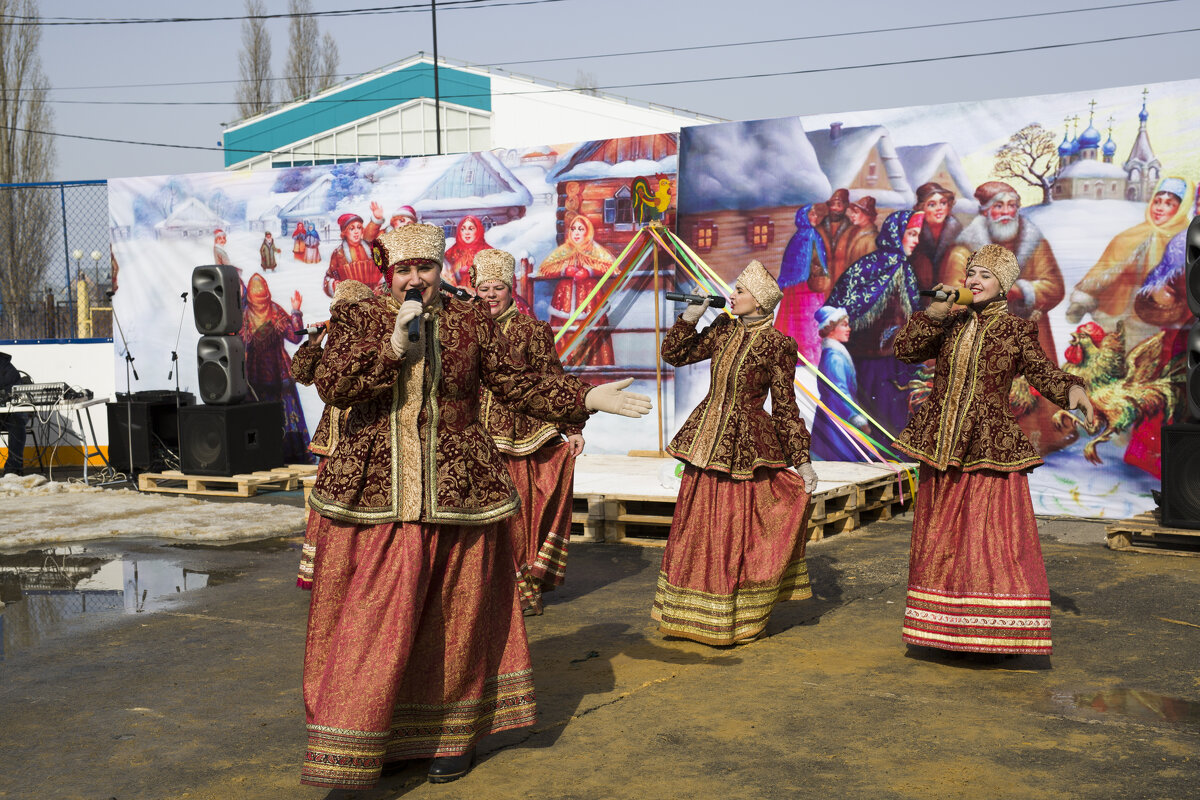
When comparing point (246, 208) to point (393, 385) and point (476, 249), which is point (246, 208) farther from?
point (393, 385)

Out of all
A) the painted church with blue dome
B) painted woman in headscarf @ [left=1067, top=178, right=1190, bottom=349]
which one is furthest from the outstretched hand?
the painted church with blue dome

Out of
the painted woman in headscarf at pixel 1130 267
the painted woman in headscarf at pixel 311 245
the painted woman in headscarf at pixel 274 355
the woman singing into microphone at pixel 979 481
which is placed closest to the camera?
the woman singing into microphone at pixel 979 481

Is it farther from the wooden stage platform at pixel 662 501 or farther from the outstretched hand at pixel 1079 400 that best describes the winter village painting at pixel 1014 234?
the outstretched hand at pixel 1079 400

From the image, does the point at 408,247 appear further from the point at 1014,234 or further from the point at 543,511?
the point at 1014,234

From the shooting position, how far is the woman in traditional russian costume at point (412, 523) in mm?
3213

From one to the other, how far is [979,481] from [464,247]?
273 inches

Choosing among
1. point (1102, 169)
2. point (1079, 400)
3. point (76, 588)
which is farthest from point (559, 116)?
point (1079, 400)

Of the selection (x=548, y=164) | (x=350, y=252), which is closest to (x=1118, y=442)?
(x=548, y=164)

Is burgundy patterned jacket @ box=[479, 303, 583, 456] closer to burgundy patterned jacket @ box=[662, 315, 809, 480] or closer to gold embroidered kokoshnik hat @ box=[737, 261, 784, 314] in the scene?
burgundy patterned jacket @ box=[662, 315, 809, 480]

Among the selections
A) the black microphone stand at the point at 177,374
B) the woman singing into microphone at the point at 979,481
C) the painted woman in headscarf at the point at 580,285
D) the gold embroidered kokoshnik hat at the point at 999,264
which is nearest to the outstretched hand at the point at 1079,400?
the woman singing into microphone at the point at 979,481

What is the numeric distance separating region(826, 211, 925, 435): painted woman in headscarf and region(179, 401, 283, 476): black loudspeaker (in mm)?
5218

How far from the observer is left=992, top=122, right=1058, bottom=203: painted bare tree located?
26.8 ft

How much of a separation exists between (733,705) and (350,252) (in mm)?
8124

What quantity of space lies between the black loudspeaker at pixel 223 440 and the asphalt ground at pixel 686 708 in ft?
14.0
